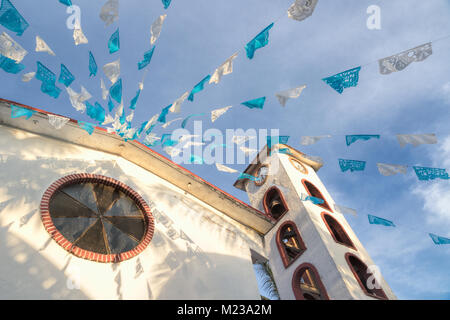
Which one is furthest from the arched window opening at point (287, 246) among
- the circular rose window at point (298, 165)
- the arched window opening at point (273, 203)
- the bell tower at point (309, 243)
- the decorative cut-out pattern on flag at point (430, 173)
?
the decorative cut-out pattern on flag at point (430, 173)

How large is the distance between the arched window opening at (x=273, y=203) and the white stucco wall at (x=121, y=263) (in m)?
6.04

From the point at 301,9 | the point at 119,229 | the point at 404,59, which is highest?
the point at 404,59

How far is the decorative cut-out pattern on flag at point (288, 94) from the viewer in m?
5.80

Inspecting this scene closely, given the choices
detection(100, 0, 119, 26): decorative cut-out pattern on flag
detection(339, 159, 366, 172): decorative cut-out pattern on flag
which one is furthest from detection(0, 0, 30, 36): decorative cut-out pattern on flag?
detection(339, 159, 366, 172): decorative cut-out pattern on flag

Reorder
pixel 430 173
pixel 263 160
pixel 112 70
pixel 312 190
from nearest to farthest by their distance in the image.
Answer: pixel 112 70
pixel 430 173
pixel 312 190
pixel 263 160

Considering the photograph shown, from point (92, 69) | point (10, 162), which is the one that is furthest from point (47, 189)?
point (92, 69)

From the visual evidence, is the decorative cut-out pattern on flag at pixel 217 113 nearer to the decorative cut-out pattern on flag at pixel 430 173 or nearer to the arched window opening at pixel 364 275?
the decorative cut-out pattern on flag at pixel 430 173

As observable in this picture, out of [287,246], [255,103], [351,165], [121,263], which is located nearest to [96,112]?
[121,263]

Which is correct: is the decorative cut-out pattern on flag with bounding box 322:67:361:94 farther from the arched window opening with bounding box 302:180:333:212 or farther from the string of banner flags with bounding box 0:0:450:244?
the arched window opening with bounding box 302:180:333:212

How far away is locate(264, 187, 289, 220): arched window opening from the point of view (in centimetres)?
1495

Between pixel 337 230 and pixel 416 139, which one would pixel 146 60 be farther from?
pixel 337 230

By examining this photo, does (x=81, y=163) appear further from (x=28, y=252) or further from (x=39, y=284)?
(x=39, y=284)

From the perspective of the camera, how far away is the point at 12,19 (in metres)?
4.29

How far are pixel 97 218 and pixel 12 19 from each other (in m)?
4.10
